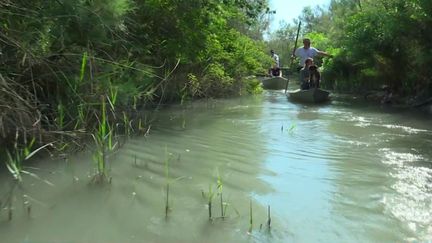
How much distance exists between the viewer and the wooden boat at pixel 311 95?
16.0 meters

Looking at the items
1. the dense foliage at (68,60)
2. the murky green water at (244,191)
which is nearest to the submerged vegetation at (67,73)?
the dense foliage at (68,60)

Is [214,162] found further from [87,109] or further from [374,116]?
[374,116]

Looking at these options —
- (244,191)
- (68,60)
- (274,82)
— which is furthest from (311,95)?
(244,191)

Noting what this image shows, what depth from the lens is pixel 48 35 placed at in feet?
22.4

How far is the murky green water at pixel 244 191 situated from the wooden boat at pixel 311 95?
6019mm

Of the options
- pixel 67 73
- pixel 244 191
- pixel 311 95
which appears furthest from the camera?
pixel 311 95

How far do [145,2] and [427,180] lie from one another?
25.5 ft

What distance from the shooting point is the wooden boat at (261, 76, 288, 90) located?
77.6 ft

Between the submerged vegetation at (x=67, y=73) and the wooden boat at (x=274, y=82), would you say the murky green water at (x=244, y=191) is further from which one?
the wooden boat at (x=274, y=82)

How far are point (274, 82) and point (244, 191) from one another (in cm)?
1847

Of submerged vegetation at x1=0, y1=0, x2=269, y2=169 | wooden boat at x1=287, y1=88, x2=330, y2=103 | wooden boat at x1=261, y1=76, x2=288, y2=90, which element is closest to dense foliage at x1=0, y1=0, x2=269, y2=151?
submerged vegetation at x1=0, y1=0, x2=269, y2=169

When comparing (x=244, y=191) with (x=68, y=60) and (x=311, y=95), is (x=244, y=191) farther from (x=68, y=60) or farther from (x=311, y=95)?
(x=311, y=95)

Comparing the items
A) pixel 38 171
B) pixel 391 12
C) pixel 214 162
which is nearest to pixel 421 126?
pixel 391 12

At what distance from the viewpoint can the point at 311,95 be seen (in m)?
16.0
